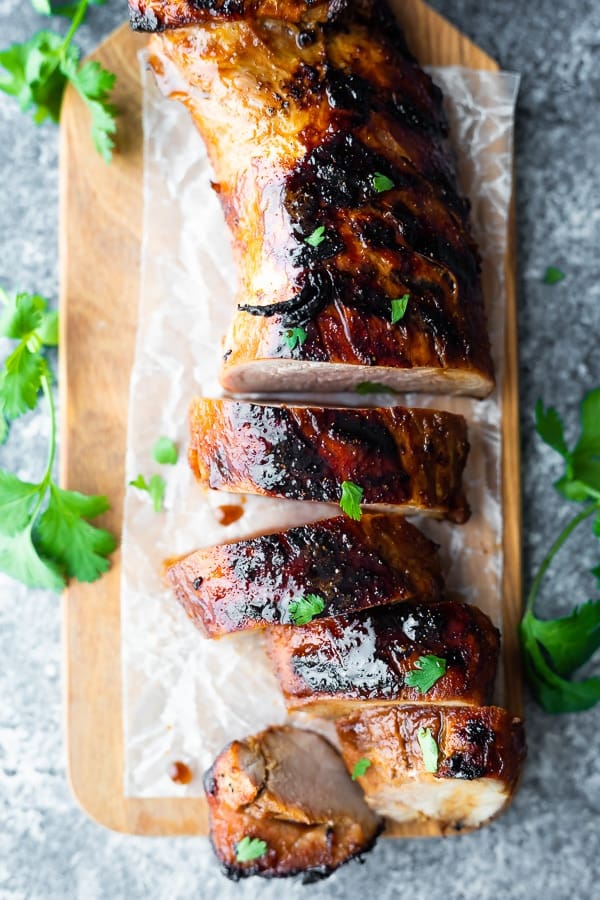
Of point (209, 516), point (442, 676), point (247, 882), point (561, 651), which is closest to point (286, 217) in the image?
point (209, 516)

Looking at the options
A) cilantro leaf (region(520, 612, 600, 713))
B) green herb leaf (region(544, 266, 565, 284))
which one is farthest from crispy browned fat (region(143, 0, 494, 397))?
cilantro leaf (region(520, 612, 600, 713))

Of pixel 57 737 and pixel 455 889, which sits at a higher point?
pixel 57 737

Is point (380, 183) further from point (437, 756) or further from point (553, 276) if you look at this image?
point (437, 756)

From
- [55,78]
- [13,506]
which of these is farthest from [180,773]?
[55,78]

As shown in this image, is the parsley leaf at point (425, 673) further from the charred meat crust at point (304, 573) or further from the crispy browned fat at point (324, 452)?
the crispy browned fat at point (324, 452)

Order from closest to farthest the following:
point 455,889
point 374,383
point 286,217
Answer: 1. point 286,217
2. point 374,383
3. point 455,889

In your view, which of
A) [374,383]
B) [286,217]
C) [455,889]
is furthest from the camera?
[455,889]

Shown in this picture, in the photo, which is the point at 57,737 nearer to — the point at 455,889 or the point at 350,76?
the point at 455,889

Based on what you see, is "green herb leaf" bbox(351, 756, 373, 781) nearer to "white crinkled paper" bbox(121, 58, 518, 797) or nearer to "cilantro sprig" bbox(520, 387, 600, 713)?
"white crinkled paper" bbox(121, 58, 518, 797)
